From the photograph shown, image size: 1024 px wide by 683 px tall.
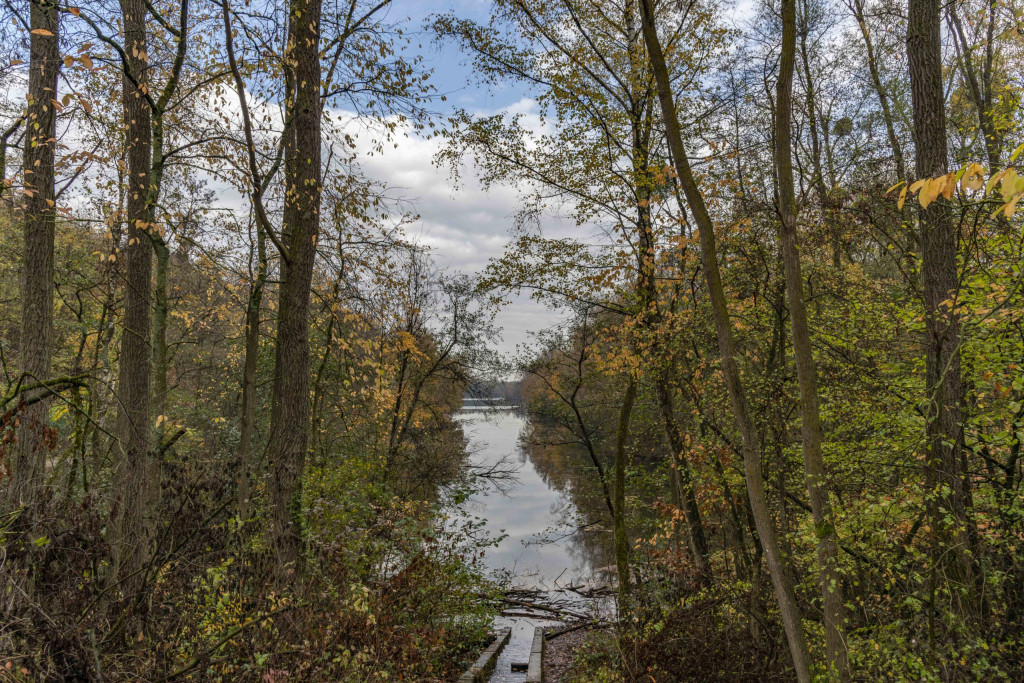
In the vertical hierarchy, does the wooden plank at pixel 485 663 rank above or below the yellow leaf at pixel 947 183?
below

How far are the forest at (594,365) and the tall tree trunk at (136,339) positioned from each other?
4cm

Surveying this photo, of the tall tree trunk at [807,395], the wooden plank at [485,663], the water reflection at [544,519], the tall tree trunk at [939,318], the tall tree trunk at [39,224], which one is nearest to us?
the tall tree trunk at [807,395]

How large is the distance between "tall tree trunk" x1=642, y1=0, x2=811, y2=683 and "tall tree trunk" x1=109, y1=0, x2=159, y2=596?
5.00 meters

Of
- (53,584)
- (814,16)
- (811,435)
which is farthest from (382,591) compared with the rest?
(814,16)

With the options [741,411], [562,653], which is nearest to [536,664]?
[562,653]

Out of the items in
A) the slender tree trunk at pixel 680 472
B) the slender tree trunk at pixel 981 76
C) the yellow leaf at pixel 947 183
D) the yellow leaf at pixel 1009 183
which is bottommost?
the slender tree trunk at pixel 680 472

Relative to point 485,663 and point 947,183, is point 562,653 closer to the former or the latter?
point 485,663

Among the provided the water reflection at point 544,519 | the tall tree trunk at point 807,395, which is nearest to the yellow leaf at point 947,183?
the tall tree trunk at point 807,395

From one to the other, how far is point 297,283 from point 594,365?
619 cm

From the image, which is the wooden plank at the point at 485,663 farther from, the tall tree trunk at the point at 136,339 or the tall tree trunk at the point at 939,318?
the tall tree trunk at the point at 939,318

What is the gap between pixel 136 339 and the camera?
22.0 feet

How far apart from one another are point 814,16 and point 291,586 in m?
13.8

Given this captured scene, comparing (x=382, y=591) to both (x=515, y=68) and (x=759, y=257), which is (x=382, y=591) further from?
(x=515, y=68)

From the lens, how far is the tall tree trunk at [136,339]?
6.04 metres
